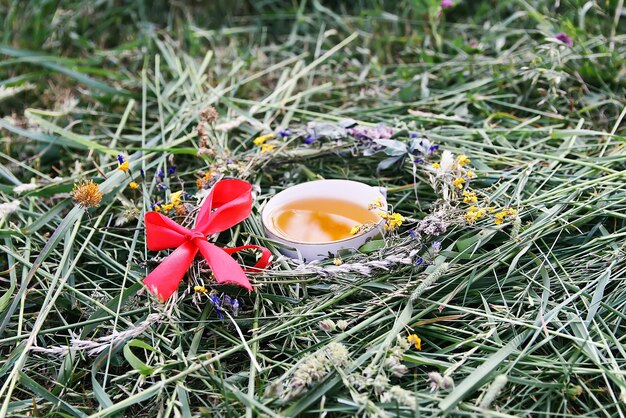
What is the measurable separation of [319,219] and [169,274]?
1.33ft

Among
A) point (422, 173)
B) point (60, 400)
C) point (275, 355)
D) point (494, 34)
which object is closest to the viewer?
point (60, 400)

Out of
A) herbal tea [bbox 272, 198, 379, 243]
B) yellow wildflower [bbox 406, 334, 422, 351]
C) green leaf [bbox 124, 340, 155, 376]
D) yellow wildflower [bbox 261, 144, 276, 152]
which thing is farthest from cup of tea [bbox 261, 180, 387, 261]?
green leaf [bbox 124, 340, 155, 376]

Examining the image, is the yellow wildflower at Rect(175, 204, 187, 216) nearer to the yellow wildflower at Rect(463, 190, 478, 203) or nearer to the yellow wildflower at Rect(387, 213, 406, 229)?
the yellow wildflower at Rect(387, 213, 406, 229)

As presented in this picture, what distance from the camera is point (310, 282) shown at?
1.41m

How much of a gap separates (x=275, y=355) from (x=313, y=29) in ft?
5.38

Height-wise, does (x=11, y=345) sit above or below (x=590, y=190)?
below

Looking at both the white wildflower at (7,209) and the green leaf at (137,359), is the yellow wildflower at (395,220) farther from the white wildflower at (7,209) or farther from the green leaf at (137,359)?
the white wildflower at (7,209)

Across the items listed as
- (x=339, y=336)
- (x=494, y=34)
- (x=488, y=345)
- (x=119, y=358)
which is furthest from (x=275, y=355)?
(x=494, y=34)

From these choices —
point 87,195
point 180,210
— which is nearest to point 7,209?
point 87,195

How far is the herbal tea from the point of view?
1517 mm

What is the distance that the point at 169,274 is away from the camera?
1.33 m

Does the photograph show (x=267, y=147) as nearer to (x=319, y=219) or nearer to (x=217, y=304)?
(x=319, y=219)

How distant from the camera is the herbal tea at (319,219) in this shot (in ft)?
4.98

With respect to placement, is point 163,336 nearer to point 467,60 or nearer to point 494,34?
point 467,60
